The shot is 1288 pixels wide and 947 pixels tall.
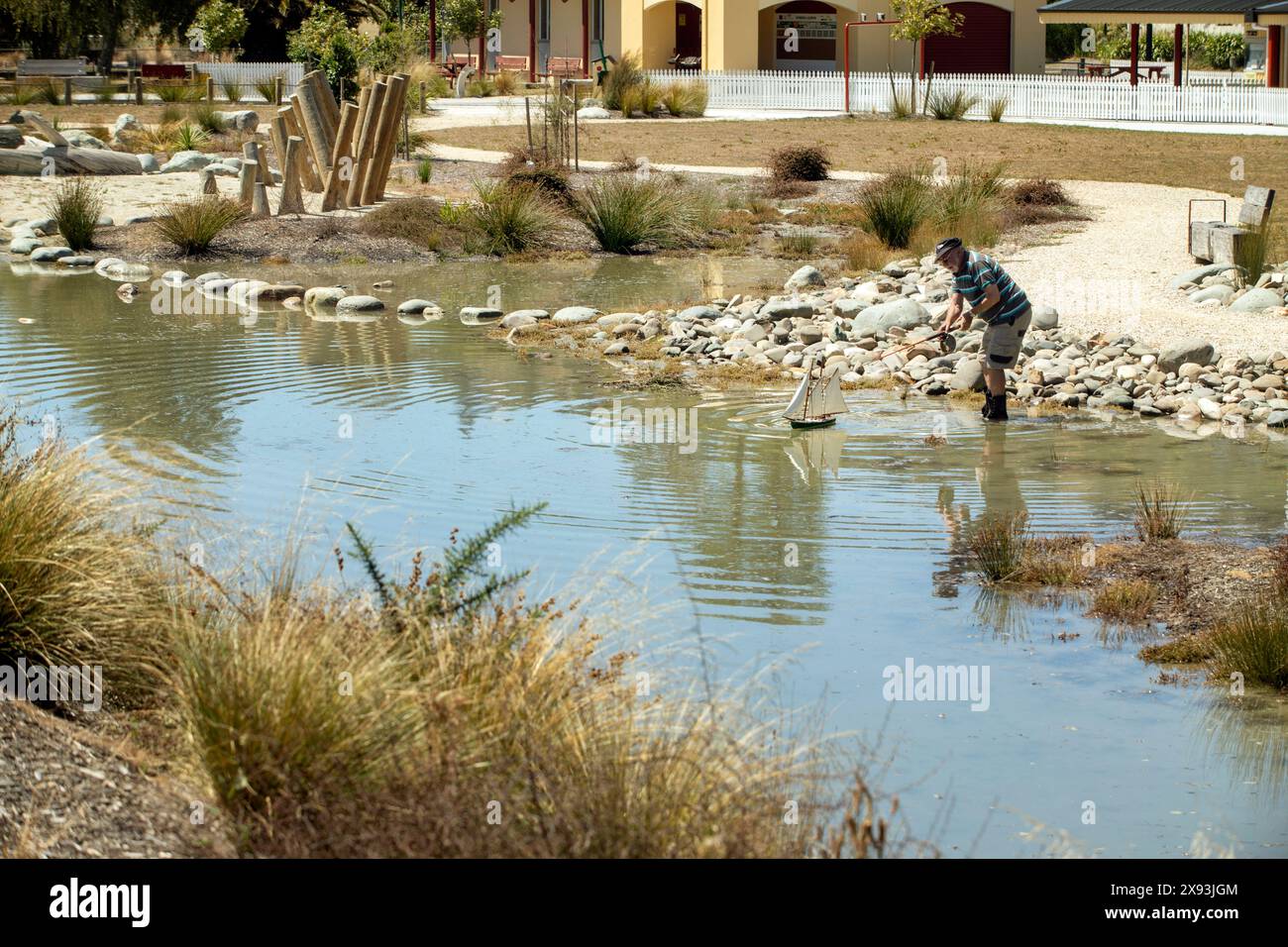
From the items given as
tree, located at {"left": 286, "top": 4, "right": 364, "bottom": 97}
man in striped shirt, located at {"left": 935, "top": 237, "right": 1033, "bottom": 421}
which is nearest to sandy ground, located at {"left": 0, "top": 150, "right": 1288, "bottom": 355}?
man in striped shirt, located at {"left": 935, "top": 237, "right": 1033, "bottom": 421}

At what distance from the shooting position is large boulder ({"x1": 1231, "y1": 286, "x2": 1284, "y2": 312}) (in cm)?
1559

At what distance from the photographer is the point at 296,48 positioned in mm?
46625

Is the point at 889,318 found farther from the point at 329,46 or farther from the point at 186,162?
the point at 329,46

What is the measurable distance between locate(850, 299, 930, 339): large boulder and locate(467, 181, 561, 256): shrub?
7.53 m

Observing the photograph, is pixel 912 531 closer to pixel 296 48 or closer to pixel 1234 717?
pixel 1234 717

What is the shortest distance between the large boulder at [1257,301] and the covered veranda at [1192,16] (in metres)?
24.3

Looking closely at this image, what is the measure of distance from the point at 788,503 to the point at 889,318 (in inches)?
239

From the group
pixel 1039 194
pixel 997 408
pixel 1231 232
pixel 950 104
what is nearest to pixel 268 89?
pixel 950 104

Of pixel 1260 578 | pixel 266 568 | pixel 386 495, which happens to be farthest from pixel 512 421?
pixel 1260 578

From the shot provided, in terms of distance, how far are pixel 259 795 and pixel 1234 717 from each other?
13.9ft

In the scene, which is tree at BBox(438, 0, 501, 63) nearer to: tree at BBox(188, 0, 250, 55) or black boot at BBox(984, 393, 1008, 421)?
tree at BBox(188, 0, 250, 55)

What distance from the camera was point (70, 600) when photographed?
225 inches

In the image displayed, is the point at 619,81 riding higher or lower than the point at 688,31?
lower

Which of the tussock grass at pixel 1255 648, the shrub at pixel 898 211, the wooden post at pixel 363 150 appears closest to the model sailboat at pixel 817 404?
the tussock grass at pixel 1255 648
